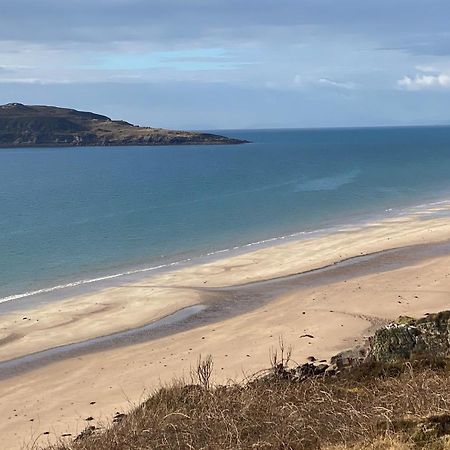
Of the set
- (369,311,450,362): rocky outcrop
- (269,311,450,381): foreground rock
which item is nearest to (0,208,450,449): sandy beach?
(269,311,450,381): foreground rock

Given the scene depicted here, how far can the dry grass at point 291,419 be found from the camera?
6934 mm

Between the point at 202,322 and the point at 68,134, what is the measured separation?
17128 centimetres

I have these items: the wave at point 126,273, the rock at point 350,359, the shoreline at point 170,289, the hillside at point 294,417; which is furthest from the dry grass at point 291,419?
the wave at point 126,273

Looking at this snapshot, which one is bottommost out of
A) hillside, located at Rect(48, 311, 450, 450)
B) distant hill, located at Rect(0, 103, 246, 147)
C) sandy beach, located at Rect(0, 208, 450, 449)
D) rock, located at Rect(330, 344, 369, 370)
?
sandy beach, located at Rect(0, 208, 450, 449)

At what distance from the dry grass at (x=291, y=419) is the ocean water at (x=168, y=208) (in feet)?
58.2

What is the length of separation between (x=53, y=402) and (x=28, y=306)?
381 inches

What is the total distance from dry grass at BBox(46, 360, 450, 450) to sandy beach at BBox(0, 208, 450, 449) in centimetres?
448

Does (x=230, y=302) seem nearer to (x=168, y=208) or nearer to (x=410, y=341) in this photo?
(x=410, y=341)

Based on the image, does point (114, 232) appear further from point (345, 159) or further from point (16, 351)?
point (345, 159)

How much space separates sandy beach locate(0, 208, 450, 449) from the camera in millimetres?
14414

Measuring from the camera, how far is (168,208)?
5181 cm

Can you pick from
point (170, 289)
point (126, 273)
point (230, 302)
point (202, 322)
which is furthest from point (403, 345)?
point (126, 273)

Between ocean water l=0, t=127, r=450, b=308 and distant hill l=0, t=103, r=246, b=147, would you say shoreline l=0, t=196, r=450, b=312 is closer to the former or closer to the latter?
ocean water l=0, t=127, r=450, b=308

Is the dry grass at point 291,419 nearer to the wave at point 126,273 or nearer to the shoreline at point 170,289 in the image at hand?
the shoreline at point 170,289
